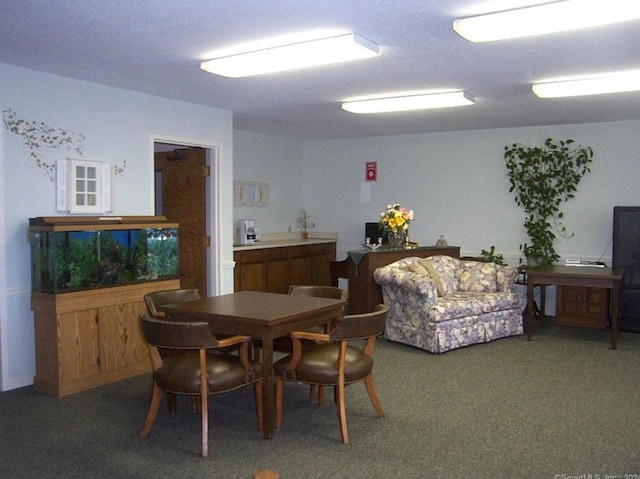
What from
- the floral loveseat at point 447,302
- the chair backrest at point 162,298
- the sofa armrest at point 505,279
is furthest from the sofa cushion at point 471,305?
the chair backrest at point 162,298

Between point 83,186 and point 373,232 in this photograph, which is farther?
point 373,232

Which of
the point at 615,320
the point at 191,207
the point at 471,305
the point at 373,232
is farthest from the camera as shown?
the point at 373,232

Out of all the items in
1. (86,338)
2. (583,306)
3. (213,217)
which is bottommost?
(583,306)

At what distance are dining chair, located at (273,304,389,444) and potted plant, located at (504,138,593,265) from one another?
4.09 m

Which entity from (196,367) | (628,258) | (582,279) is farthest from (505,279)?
(196,367)

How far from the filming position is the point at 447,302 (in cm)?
572

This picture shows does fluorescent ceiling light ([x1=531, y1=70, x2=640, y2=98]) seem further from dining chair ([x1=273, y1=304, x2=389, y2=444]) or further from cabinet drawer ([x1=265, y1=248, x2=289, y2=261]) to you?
cabinet drawer ([x1=265, y1=248, x2=289, y2=261])

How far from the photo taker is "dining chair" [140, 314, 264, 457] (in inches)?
129

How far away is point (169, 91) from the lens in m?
5.19

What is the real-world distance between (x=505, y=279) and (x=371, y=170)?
2.80 metres

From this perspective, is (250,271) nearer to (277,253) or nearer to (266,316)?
(277,253)

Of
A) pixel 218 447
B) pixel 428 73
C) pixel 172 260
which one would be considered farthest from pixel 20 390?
pixel 428 73

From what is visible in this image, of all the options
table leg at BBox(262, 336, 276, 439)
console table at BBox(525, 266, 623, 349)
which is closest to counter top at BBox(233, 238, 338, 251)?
console table at BBox(525, 266, 623, 349)

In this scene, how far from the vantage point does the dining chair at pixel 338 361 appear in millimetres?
3477
